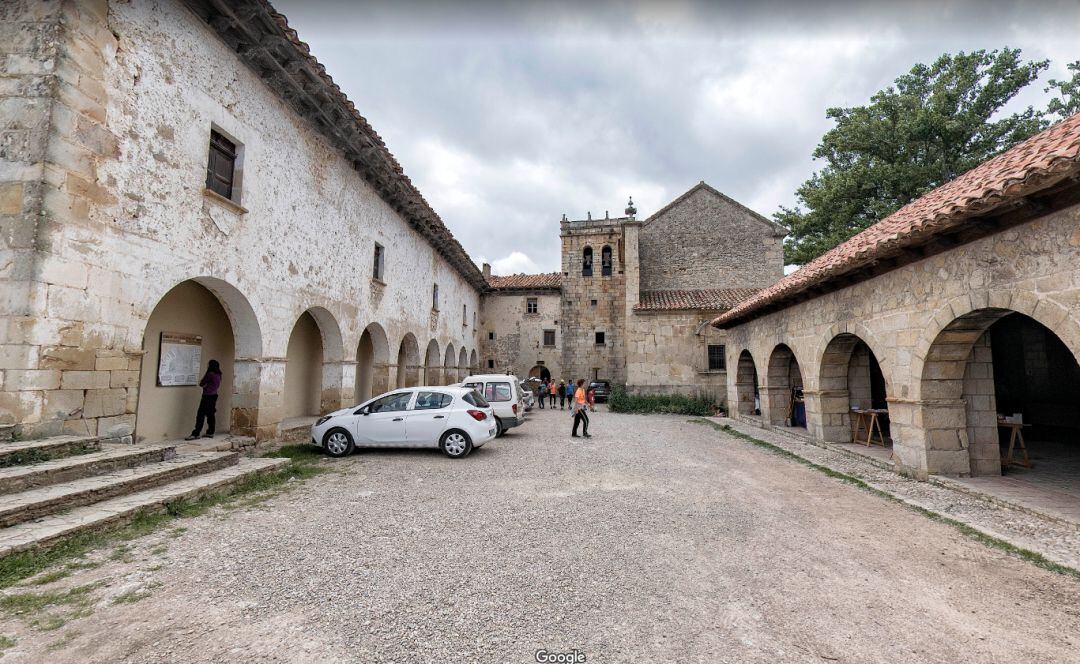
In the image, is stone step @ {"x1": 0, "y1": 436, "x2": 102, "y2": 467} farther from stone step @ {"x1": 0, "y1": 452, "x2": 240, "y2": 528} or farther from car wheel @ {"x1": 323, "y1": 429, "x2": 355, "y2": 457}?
car wheel @ {"x1": 323, "y1": 429, "x2": 355, "y2": 457}

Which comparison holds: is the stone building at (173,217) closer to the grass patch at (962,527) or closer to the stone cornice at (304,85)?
the stone cornice at (304,85)

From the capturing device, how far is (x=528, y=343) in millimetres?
26500

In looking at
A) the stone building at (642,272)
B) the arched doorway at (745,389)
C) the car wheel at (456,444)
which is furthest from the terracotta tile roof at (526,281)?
the car wheel at (456,444)

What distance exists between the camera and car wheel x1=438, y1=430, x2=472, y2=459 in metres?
8.37

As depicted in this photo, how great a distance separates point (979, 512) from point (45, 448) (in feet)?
35.1

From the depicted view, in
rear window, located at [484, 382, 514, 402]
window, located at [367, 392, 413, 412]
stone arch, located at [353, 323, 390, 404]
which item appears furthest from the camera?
stone arch, located at [353, 323, 390, 404]

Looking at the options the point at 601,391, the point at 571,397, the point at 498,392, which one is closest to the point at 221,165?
the point at 498,392

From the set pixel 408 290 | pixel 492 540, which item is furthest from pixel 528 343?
pixel 492 540

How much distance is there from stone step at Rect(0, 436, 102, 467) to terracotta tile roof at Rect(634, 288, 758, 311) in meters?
19.4

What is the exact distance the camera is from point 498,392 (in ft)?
38.6

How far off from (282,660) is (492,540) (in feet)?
6.91

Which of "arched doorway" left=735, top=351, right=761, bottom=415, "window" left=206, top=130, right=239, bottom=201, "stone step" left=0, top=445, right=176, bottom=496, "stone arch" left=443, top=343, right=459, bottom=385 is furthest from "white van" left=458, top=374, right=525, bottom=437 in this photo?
"arched doorway" left=735, top=351, right=761, bottom=415

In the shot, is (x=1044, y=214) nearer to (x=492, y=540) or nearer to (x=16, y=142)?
(x=492, y=540)

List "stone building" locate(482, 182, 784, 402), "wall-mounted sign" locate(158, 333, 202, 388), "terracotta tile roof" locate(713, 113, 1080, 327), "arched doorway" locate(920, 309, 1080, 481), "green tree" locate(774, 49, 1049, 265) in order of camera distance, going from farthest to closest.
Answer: "stone building" locate(482, 182, 784, 402) → "green tree" locate(774, 49, 1049, 265) → "wall-mounted sign" locate(158, 333, 202, 388) → "arched doorway" locate(920, 309, 1080, 481) → "terracotta tile roof" locate(713, 113, 1080, 327)
